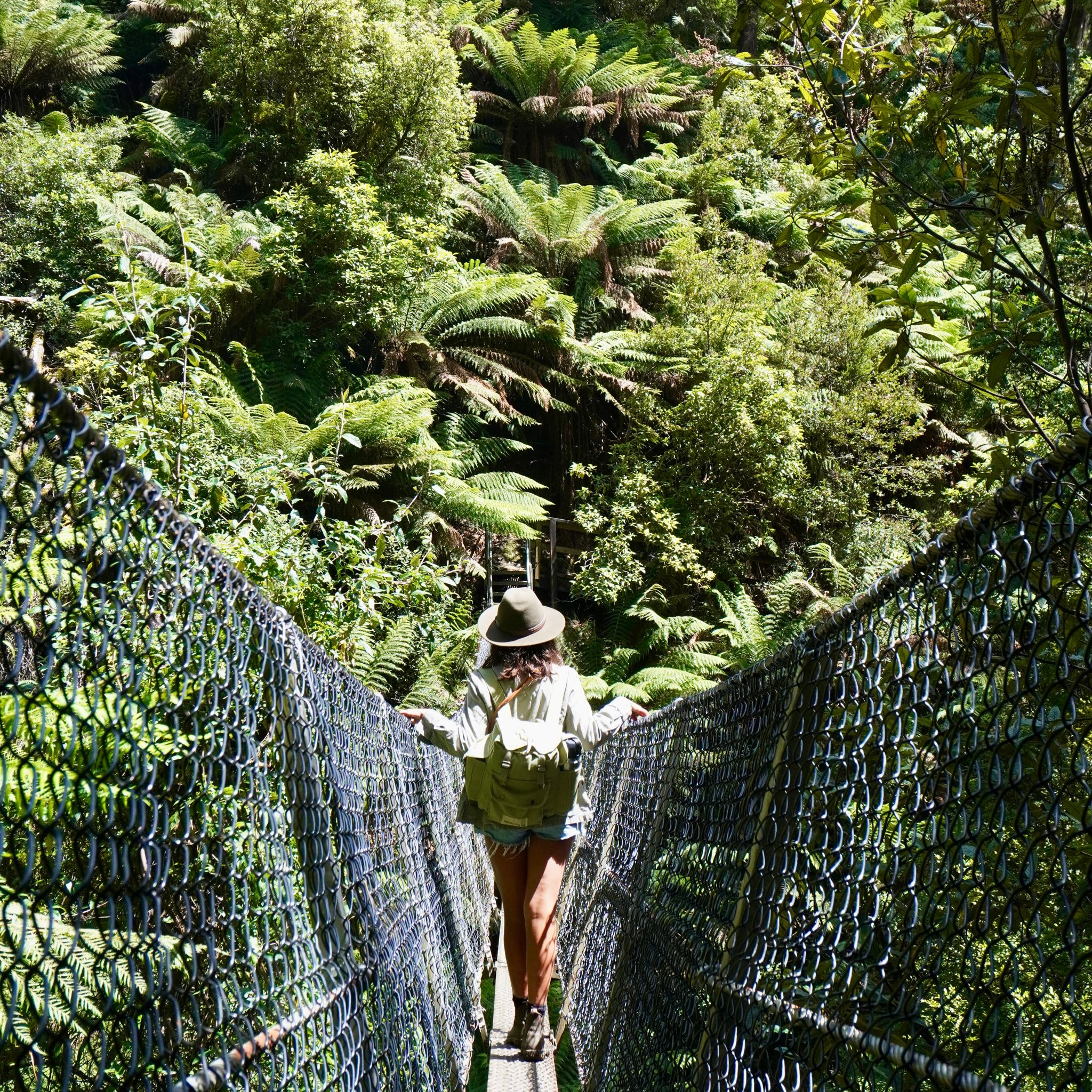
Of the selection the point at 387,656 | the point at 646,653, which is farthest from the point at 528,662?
the point at 646,653

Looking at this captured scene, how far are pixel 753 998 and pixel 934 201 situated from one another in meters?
1.56

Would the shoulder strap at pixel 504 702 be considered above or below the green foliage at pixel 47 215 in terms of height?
below

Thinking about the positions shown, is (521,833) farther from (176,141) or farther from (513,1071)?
(176,141)

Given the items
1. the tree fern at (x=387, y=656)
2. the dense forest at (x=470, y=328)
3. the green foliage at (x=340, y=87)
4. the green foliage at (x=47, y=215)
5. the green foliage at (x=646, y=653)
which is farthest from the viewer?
the green foliage at (x=340, y=87)

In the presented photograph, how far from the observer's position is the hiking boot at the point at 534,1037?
297 cm

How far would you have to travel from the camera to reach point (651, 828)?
2.59 m

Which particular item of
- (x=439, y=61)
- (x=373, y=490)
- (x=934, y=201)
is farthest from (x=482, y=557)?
(x=934, y=201)

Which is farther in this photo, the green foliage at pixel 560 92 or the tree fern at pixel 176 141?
the green foliage at pixel 560 92

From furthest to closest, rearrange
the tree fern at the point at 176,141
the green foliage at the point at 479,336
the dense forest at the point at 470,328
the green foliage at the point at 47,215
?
the tree fern at the point at 176,141, the green foliage at the point at 479,336, the green foliage at the point at 47,215, the dense forest at the point at 470,328

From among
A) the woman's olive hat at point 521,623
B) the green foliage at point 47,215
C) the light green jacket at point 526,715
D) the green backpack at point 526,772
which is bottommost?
the green backpack at point 526,772

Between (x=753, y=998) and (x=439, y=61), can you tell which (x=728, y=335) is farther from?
(x=753, y=998)

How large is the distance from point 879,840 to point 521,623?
1.80m

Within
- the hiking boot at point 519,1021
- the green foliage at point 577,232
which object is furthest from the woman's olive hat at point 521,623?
the green foliage at point 577,232

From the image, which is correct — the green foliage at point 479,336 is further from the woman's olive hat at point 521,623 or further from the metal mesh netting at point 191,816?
the metal mesh netting at point 191,816
